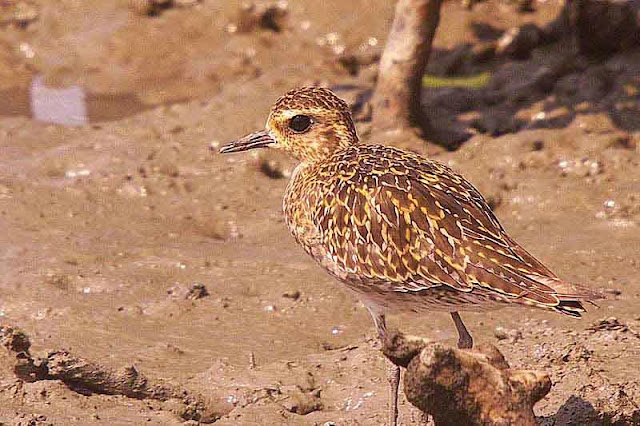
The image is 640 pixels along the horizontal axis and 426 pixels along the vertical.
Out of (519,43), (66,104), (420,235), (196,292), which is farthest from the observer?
(66,104)

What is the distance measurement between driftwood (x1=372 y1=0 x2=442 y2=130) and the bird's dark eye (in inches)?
107

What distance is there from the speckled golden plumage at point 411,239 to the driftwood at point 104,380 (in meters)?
0.99

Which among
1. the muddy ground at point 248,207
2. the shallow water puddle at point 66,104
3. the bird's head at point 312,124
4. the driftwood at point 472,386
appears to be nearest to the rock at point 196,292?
the muddy ground at point 248,207

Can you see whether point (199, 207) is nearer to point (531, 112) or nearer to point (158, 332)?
point (158, 332)

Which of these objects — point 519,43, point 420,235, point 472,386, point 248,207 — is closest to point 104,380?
point 420,235

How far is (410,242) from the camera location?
A: 5.46 meters

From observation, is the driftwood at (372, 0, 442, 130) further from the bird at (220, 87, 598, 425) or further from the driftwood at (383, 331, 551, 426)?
the driftwood at (383, 331, 551, 426)

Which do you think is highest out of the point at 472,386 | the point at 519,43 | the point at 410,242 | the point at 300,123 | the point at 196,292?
the point at 300,123

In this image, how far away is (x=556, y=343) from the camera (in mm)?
6266

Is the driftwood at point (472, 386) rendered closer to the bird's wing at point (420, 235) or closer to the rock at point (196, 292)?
the bird's wing at point (420, 235)

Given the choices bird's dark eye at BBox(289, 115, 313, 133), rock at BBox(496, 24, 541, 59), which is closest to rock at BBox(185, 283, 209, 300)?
bird's dark eye at BBox(289, 115, 313, 133)

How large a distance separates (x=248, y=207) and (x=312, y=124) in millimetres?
2302

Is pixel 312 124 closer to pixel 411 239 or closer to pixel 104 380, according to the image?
pixel 411 239

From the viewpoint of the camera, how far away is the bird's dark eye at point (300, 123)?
6559 mm
